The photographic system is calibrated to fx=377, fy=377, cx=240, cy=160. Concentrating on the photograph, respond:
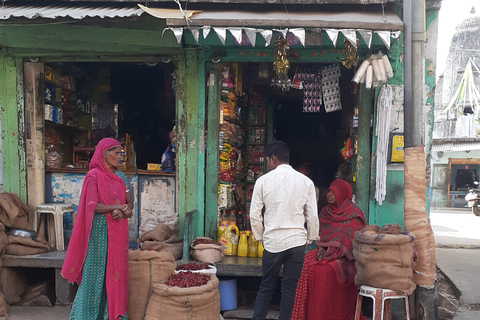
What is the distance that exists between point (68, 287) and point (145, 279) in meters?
1.33

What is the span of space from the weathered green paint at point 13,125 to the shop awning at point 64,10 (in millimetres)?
940

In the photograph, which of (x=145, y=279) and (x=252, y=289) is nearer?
(x=145, y=279)

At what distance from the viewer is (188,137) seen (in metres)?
5.06

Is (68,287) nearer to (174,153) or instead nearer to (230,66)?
(174,153)

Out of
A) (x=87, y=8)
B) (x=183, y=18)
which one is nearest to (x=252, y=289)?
(x=183, y=18)

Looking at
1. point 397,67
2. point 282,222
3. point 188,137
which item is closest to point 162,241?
point 188,137

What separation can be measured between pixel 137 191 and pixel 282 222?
2.79 meters

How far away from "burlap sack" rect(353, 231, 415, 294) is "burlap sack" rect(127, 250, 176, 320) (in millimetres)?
2052

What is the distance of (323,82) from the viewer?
5.83 m

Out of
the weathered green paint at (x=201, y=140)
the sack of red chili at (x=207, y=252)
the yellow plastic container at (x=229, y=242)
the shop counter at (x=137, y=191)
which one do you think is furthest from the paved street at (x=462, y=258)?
the shop counter at (x=137, y=191)

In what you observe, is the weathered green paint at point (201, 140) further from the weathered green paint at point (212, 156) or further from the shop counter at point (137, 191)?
the shop counter at point (137, 191)

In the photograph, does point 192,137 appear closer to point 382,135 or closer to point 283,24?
point 283,24

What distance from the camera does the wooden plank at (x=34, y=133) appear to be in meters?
5.32

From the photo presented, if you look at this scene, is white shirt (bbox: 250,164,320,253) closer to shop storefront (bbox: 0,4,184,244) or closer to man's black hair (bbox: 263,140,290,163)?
man's black hair (bbox: 263,140,290,163)
